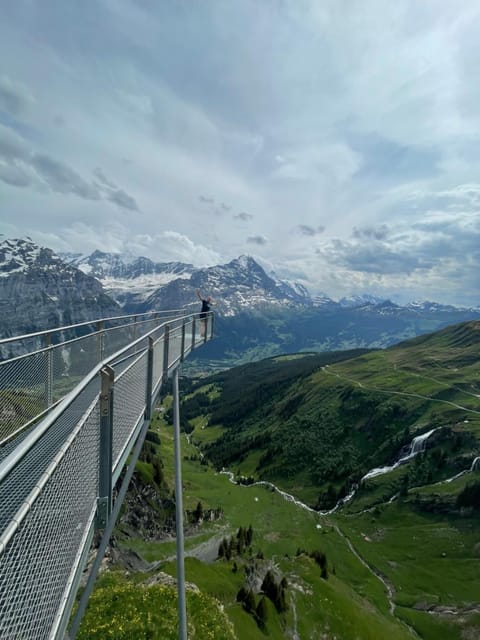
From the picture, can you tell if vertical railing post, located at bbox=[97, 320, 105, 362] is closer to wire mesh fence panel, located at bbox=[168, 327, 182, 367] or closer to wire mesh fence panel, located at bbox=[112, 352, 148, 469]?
wire mesh fence panel, located at bbox=[168, 327, 182, 367]

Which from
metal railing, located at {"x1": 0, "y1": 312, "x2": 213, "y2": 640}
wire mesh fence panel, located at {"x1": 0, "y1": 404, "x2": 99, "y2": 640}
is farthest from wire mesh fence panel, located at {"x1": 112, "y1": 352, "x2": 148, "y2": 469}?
wire mesh fence panel, located at {"x1": 0, "y1": 404, "x2": 99, "y2": 640}

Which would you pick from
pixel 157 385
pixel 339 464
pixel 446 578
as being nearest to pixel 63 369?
pixel 157 385

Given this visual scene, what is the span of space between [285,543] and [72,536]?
109667 millimetres

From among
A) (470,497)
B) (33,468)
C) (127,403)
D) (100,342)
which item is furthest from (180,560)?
(470,497)

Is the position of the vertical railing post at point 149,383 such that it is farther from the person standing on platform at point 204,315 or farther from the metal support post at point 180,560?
the person standing on platform at point 204,315

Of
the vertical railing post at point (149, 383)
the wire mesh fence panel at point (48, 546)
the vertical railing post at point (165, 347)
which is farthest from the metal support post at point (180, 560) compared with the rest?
the vertical railing post at point (165, 347)

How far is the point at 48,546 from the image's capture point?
4031mm

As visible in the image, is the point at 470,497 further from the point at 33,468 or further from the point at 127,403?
the point at 33,468

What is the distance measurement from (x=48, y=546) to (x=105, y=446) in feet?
6.35

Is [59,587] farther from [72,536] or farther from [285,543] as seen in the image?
[285,543]

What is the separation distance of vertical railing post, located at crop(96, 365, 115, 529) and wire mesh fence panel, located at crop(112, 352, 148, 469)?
56cm

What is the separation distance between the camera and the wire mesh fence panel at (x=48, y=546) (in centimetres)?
326

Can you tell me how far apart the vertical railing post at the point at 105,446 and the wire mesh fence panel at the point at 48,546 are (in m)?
0.25

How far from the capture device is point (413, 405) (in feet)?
473
